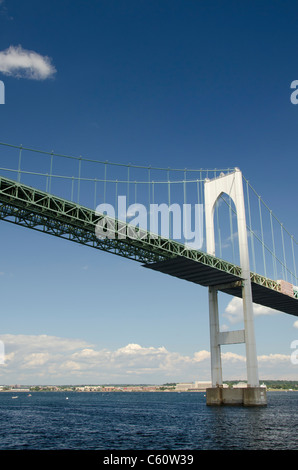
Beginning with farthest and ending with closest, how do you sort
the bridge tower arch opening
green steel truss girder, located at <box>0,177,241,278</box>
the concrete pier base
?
the bridge tower arch opening
the concrete pier base
green steel truss girder, located at <box>0,177,241,278</box>

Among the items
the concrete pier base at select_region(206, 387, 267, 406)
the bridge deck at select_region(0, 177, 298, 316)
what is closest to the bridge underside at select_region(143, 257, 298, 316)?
the bridge deck at select_region(0, 177, 298, 316)

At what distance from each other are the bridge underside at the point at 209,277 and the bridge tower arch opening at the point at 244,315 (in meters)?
1.43

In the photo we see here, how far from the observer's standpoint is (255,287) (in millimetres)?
63906

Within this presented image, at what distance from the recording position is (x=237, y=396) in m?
55.0

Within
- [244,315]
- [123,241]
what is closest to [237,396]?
[244,315]

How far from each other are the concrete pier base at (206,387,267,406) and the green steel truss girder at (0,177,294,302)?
13473 mm

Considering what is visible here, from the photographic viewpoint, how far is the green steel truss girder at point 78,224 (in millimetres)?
40375

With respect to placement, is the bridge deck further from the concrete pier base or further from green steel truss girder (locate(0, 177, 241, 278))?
the concrete pier base

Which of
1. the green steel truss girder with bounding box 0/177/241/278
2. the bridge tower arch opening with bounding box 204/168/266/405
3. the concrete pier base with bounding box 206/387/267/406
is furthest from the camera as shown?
the bridge tower arch opening with bounding box 204/168/266/405

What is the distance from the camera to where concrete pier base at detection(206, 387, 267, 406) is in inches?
2103

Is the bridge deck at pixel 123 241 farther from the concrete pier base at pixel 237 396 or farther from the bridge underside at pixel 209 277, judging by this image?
the concrete pier base at pixel 237 396
